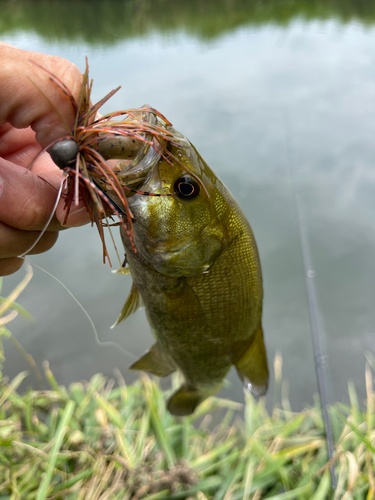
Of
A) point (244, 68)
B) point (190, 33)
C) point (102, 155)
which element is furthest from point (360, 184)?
point (190, 33)

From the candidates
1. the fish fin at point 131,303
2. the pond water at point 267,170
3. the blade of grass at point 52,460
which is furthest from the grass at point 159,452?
the fish fin at point 131,303

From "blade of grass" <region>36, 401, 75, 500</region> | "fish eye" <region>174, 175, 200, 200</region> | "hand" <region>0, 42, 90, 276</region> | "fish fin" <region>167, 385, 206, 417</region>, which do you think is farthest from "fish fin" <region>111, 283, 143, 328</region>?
"blade of grass" <region>36, 401, 75, 500</region>

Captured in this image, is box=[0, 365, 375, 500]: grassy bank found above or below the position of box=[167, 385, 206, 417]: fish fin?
below

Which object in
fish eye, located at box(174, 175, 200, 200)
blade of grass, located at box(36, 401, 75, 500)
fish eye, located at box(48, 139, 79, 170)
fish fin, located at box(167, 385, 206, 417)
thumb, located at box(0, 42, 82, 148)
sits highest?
thumb, located at box(0, 42, 82, 148)

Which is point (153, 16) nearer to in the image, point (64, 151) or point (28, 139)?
point (28, 139)

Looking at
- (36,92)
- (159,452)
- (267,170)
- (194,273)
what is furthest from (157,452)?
(267,170)

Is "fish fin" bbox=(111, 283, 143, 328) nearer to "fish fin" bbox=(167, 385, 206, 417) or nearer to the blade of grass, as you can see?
"fish fin" bbox=(167, 385, 206, 417)
